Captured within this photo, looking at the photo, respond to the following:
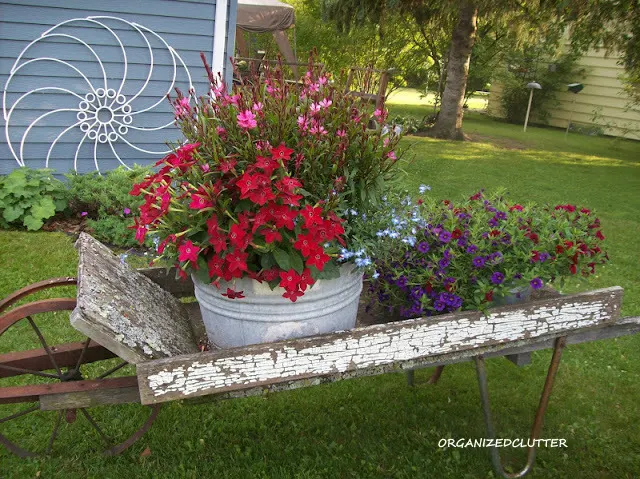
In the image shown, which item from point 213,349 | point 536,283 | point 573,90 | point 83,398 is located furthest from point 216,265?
point 573,90

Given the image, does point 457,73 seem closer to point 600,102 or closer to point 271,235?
point 600,102

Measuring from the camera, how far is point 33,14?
517 cm

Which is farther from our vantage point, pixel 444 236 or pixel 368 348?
pixel 444 236

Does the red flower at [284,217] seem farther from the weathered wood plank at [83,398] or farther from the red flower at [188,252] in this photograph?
the weathered wood plank at [83,398]

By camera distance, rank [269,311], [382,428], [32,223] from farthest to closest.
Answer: [32,223] → [382,428] → [269,311]

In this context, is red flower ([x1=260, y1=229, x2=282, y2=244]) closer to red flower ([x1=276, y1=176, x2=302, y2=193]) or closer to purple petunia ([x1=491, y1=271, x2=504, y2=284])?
red flower ([x1=276, y1=176, x2=302, y2=193])

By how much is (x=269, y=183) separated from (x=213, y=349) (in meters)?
0.66

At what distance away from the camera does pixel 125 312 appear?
1637 millimetres

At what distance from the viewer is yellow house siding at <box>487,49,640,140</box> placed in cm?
1548

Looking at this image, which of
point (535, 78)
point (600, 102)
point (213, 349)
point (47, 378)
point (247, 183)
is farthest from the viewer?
point (535, 78)

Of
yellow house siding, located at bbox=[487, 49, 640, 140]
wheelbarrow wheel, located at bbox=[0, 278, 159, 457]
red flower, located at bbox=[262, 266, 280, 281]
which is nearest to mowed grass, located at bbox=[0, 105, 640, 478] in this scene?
wheelbarrow wheel, located at bbox=[0, 278, 159, 457]

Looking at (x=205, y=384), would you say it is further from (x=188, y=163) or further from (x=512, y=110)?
(x=512, y=110)

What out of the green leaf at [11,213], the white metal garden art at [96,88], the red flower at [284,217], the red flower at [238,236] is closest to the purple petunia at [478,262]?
the red flower at [284,217]

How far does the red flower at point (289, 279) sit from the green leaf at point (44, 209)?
13.2 feet
